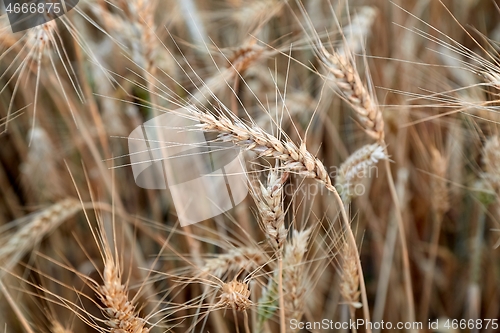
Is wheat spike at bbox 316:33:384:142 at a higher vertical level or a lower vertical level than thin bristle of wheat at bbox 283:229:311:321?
higher

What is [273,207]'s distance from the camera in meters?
0.44

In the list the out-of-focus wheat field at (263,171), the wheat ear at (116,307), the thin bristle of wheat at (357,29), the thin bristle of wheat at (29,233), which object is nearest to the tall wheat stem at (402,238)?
the out-of-focus wheat field at (263,171)

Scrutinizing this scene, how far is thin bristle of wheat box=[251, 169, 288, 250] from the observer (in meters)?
0.44

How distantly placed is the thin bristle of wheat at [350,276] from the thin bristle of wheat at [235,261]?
11 cm

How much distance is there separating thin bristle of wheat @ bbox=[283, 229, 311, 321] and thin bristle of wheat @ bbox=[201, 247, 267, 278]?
4 cm

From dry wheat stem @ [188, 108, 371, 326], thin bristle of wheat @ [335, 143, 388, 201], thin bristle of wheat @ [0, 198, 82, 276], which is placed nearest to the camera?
dry wheat stem @ [188, 108, 371, 326]

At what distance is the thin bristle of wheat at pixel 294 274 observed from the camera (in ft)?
1.74

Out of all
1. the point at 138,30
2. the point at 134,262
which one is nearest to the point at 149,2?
the point at 138,30

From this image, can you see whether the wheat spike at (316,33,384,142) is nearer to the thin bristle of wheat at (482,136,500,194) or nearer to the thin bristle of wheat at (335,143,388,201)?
the thin bristle of wheat at (335,143,388,201)

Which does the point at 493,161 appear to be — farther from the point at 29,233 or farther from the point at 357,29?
the point at 29,233
